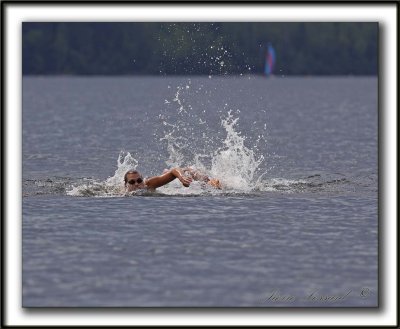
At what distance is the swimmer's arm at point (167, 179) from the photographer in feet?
91.7

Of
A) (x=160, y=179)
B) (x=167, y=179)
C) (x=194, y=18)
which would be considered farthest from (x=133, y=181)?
(x=194, y=18)

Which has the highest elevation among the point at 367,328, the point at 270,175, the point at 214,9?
the point at 214,9

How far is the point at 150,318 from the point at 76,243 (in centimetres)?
780

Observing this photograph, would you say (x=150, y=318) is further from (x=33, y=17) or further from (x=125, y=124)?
(x=125, y=124)

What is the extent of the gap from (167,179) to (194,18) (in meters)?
10.7

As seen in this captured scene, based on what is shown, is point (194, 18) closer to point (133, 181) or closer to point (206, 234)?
point (206, 234)

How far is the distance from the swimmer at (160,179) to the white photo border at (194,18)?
947 centimetres

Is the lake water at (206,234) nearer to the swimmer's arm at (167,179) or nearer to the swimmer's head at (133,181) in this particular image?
the swimmer's head at (133,181)

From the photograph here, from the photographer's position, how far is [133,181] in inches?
1142

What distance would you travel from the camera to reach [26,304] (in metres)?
17.2

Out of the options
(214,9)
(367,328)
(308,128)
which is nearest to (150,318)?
(367,328)

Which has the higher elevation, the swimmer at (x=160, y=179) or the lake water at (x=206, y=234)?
the swimmer at (x=160, y=179)

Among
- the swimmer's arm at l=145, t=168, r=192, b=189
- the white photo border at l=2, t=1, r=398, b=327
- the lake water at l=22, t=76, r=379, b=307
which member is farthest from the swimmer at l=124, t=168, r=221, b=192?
the white photo border at l=2, t=1, r=398, b=327

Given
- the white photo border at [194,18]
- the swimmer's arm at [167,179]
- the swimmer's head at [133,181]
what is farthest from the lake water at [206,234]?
Result: the white photo border at [194,18]
